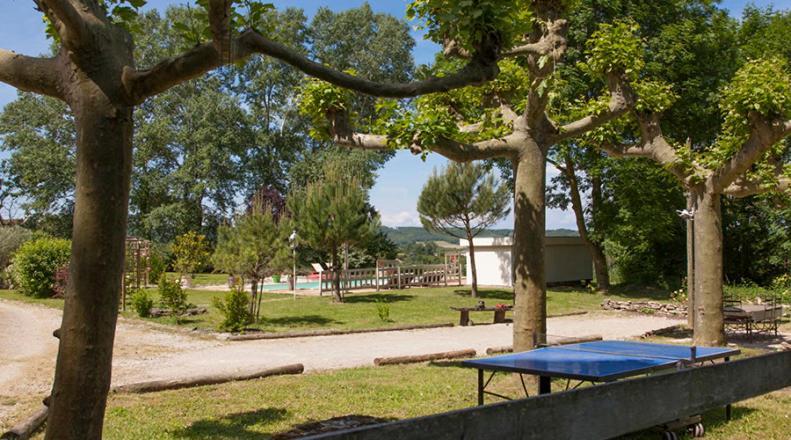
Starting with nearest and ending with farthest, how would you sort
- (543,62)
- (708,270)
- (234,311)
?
(543,62) → (708,270) → (234,311)

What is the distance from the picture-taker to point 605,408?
3752 mm

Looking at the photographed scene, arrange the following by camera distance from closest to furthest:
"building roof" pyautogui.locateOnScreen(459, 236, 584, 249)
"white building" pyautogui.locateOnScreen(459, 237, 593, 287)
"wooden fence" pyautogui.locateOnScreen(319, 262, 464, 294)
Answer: "wooden fence" pyautogui.locateOnScreen(319, 262, 464, 294) < "building roof" pyautogui.locateOnScreen(459, 236, 584, 249) < "white building" pyautogui.locateOnScreen(459, 237, 593, 287)

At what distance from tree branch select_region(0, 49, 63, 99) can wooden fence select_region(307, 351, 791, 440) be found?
2704 mm

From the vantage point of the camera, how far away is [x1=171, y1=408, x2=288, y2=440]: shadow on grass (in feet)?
21.1

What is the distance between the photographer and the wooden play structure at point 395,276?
A: 31.9 m

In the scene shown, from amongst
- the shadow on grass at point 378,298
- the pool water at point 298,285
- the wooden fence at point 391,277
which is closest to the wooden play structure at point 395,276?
the wooden fence at point 391,277

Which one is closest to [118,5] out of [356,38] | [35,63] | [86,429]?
[35,63]

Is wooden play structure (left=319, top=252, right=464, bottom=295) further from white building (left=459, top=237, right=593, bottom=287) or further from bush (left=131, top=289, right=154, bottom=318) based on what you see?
bush (left=131, top=289, right=154, bottom=318)

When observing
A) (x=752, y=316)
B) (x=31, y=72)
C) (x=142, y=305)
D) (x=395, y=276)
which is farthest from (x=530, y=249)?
(x=395, y=276)

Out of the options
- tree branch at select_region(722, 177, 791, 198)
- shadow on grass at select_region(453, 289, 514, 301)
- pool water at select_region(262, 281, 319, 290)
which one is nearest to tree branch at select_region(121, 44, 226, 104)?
tree branch at select_region(722, 177, 791, 198)

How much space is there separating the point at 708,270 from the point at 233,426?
31.3ft

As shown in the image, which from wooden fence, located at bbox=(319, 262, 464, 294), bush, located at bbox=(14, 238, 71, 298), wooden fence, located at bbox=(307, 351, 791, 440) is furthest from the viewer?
wooden fence, located at bbox=(319, 262, 464, 294)

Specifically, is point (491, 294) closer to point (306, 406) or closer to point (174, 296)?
point (174, 296)

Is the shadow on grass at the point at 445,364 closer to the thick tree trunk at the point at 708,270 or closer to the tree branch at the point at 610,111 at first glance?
the tree branch at the point at 610,111
